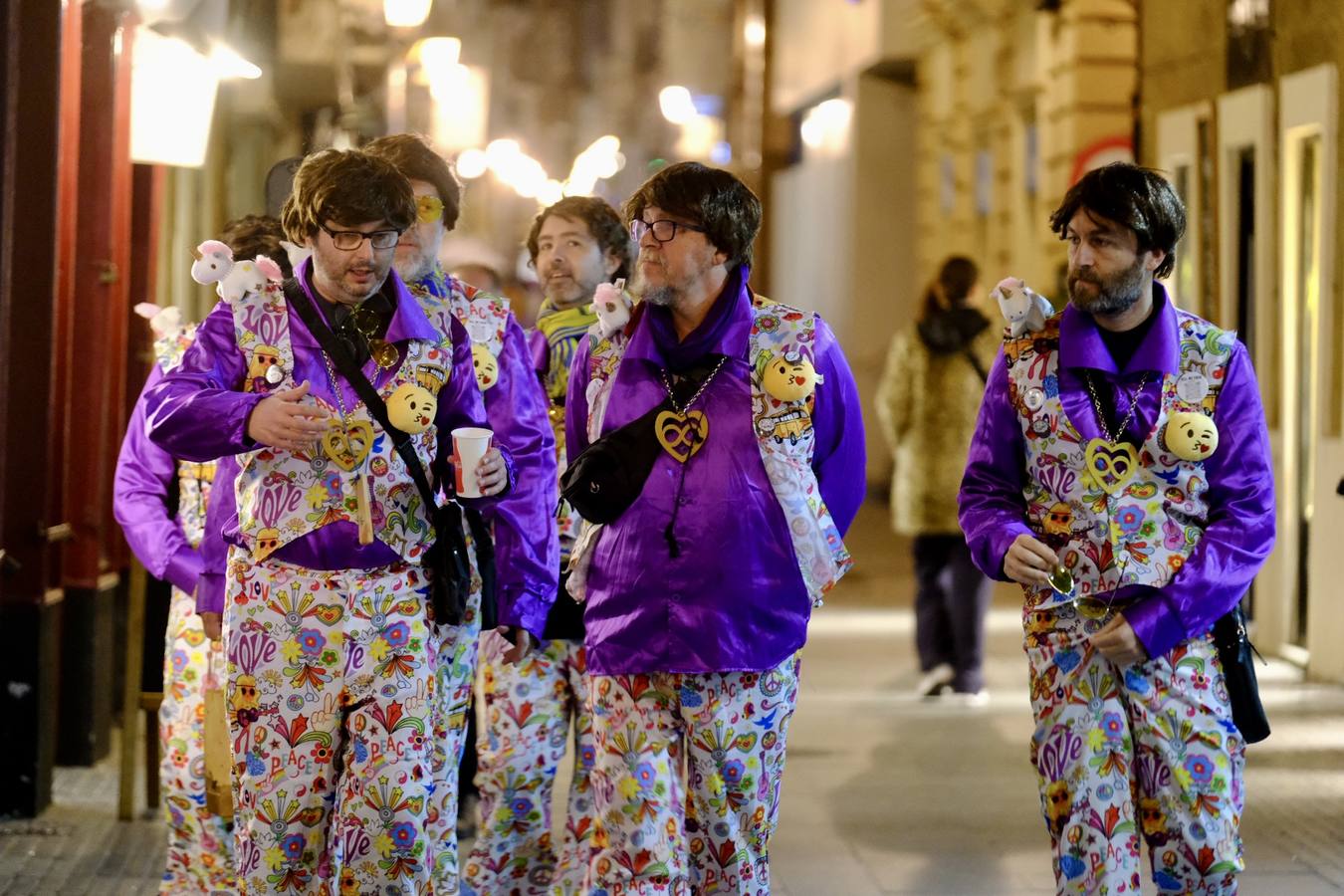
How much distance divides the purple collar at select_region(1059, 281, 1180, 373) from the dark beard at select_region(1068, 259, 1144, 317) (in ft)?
0.16

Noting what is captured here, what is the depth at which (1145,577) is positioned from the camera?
5.07 m

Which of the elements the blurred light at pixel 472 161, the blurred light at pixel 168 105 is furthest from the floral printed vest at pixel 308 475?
the blurred light at pixel 472 161

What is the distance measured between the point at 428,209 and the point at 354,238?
0.79 m

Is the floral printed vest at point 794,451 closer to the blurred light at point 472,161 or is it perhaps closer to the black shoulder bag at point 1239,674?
the black shoulder bag at point 1239,674

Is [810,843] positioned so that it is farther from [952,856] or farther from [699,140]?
[699,140]

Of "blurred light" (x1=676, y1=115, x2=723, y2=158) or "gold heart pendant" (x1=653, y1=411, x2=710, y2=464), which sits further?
"blurred light" (x1=676, y1=115, x2=723, y2=158)

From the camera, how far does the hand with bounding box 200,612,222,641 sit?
5.82 meters

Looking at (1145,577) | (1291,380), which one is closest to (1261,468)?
(1145,577)

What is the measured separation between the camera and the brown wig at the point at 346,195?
514 cm

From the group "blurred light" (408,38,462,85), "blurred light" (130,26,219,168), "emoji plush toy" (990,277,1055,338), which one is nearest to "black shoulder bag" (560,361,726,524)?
"emoji plush toy" (990,277,1055,338)

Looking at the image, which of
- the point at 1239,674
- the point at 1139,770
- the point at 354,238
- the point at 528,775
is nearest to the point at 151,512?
the point at 528,775

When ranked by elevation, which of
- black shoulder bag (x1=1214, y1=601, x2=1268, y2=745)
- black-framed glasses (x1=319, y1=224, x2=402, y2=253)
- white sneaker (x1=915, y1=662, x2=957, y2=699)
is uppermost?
black-framed glasses (x1=319, y1=224, x2=402, y2=253)

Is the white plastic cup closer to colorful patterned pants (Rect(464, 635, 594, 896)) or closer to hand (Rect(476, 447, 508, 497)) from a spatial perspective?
hand (Rect(476, 447, 508, 497))

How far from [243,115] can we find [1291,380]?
11091 mm
